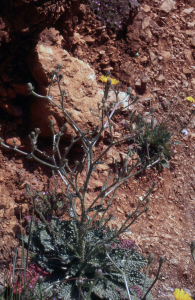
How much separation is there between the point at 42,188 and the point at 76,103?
85 centimetres

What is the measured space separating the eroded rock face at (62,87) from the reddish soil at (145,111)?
13 cm

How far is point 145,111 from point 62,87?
1.38 metres

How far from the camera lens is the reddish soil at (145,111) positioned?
248 centimetres

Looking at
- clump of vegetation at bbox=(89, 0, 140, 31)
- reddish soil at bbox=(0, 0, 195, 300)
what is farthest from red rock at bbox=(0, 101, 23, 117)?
clump of vegetation at bbox=(89, 0, 140, 31)

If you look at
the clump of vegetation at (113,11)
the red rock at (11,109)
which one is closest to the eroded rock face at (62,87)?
the red rock at (11,109)

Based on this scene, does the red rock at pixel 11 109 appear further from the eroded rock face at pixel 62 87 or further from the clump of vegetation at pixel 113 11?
the clump of vegetation at pixel 113 11

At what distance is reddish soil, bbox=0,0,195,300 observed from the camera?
2.48m

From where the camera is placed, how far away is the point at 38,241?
89.3 inches

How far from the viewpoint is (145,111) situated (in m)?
3.73

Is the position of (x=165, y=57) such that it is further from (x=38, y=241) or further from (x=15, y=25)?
(x=38, y=241)

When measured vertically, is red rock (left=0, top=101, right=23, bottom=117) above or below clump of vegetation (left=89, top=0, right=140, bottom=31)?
below

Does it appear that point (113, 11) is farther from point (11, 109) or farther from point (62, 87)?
point (11, 109)

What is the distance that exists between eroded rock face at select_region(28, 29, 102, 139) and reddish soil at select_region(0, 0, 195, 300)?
13cm

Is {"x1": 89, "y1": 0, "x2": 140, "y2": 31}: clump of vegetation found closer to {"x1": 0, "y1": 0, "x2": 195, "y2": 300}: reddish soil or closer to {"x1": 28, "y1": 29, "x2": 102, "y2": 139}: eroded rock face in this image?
{"x1": 0, "y1": 0, "x2": 195, "y2": 300}: reddish soil
